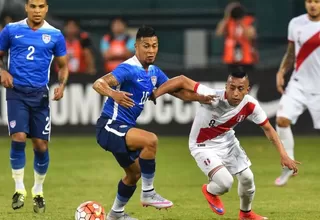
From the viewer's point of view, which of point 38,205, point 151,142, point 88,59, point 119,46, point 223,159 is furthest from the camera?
point 88,59

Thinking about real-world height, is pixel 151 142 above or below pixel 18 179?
above

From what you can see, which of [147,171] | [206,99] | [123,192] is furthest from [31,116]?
[206,99]

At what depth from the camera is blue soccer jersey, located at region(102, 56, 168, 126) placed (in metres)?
10.2

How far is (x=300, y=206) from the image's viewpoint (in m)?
11.8

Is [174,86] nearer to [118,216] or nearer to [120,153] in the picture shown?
[120,153]

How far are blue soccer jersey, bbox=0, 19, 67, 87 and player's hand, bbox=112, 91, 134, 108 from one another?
2.15 m

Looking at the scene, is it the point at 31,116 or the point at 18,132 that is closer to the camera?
the point at 18,132

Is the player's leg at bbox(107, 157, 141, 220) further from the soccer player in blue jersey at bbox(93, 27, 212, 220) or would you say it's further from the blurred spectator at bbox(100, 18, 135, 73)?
the blurred spectator at bbox(100, 18, 135, 73)

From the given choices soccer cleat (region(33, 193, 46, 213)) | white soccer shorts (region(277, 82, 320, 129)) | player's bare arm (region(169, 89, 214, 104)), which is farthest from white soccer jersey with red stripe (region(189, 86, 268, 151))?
white soccer shorts (region(277, 82, 320, 129))

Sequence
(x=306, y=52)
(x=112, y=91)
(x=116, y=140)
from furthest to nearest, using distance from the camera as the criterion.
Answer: (x=306, y=52) → (x=116, y=140) → (x=112, y=91)

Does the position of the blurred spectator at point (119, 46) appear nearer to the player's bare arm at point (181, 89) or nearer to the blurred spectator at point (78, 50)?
the blurred spectator at point (78, 50)

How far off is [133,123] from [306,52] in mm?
4314

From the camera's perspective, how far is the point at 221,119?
10.7m

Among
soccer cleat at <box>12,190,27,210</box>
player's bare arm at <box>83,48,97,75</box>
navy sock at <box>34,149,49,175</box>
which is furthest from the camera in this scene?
player's bare arm at <box>83,48,97,75</box>
